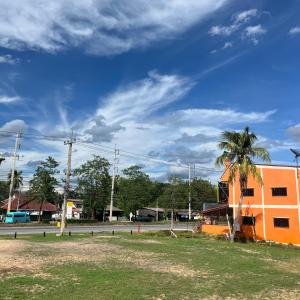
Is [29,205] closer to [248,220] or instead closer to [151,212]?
[151,212]

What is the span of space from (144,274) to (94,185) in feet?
233

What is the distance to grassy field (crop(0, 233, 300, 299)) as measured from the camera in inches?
583

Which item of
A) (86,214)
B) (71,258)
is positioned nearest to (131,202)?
(86,214)

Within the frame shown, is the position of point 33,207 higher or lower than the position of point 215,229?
higher

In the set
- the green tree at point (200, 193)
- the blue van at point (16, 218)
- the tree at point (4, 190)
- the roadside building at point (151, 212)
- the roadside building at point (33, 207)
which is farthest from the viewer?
the tree at point (4, 190)

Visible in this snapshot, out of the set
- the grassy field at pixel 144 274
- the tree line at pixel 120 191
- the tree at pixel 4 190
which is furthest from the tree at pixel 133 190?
the grassy field at pixel 144 274

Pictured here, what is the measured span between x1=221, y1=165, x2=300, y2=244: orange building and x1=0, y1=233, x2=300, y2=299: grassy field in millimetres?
9176

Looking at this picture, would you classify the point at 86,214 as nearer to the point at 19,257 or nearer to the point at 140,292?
the point at 19,257

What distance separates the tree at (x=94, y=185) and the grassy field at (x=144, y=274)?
2351 inches

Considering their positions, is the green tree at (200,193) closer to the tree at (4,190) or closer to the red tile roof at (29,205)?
the red tile roof at (29,205)

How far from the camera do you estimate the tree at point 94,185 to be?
8812 centimetres

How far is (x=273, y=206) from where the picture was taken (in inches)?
1542

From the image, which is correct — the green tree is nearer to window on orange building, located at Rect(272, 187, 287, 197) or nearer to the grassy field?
window on orange building, located at Rect(272, 187, 287, 197)

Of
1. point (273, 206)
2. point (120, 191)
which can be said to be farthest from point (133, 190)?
point (273, 206)
